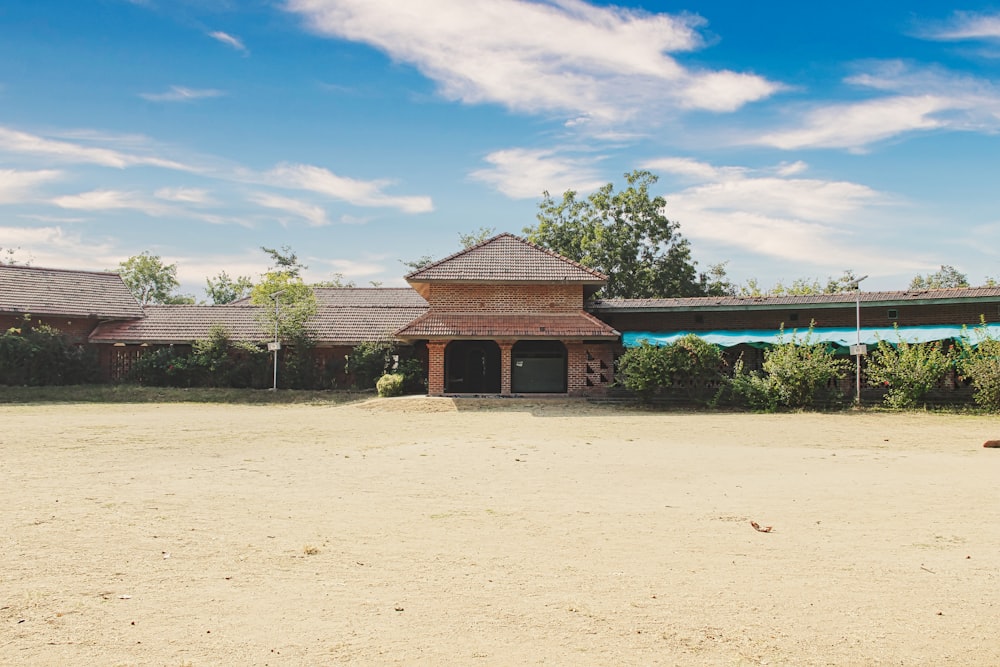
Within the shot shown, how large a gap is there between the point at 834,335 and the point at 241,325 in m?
21.2

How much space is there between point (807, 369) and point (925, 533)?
14.9 m

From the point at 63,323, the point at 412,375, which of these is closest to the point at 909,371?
the point at 412,375

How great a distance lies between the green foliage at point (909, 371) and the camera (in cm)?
2022

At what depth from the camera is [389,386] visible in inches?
931

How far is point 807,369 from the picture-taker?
2045 centimetres

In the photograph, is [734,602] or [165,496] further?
[165,496]

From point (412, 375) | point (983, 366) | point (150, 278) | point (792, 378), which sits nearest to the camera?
point (983, 366)

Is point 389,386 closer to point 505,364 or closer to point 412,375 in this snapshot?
point 412,375

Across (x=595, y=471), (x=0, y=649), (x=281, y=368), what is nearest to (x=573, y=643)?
(x=0, y=649)

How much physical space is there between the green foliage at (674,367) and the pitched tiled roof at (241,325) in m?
9.68

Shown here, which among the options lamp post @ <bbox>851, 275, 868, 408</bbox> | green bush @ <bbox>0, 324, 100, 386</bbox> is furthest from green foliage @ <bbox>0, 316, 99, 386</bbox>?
lamp post @ <bbox>851, 275, 868, 408</bbox>

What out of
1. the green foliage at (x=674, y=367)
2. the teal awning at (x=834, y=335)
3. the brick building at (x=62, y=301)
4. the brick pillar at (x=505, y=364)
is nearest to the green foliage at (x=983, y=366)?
the teal awning at (x=834, y=335)

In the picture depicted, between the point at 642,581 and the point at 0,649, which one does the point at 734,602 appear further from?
the point at 0,649

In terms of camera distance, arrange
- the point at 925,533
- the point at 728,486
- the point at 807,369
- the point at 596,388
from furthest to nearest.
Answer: the point at 596,388, the point at 807,369, the point at 728,486, the point at 925,533
